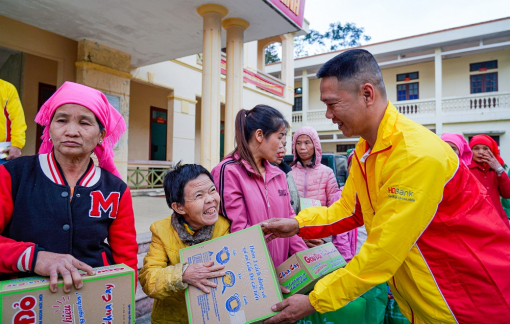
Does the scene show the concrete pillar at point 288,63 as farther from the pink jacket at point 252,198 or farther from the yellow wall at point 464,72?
the pink jacket at point 252,198

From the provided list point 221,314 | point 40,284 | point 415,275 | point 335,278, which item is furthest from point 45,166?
point 415,275

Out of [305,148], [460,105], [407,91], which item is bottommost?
[305,148]

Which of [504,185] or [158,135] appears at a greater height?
[158,135]

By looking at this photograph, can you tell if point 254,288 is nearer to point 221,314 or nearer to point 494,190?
point 221,314

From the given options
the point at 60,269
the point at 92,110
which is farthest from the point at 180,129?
the point at 60,269

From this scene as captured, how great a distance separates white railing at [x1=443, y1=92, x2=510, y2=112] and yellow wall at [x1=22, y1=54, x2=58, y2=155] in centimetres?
1759

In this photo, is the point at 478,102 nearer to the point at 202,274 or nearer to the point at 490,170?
the point at 490,170

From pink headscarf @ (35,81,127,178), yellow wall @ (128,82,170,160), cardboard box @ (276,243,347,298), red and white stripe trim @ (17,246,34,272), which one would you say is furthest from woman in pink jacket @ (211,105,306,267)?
yellow wall @ (128,82,170,160)

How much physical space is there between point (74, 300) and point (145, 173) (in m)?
8.34

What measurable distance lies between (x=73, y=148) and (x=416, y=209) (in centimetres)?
154

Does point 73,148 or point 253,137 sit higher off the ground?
point 253,137

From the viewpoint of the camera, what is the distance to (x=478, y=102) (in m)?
15.5

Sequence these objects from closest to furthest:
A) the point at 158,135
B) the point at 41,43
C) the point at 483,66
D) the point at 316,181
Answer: the point at 316,181 < the point at 41,43 < the point at 158,135 < the point at 483,66

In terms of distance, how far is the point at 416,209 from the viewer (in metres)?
1.23
